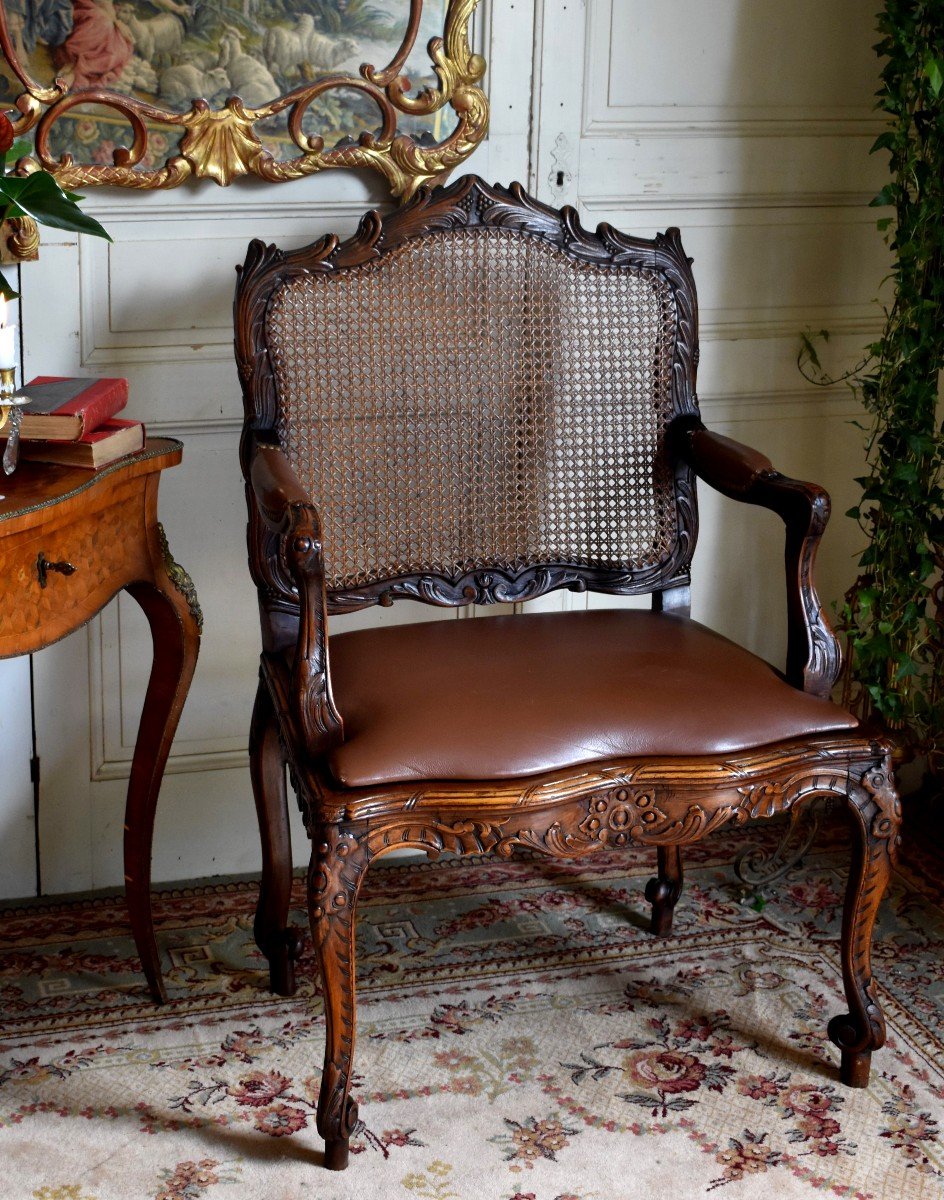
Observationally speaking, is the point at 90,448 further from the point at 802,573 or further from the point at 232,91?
the point at 802,573

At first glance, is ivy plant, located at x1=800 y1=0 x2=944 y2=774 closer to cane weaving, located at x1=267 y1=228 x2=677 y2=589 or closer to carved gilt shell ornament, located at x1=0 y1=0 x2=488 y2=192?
cane weaving, located at x1=267 y1=228 x2=677 y2=589

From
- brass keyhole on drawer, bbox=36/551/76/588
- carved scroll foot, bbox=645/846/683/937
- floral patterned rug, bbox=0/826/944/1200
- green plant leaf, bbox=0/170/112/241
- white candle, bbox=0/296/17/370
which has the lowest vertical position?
floral patterned rug, bbox=0/826/944/1200

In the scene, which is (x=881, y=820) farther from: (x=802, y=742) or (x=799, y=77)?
(x=799, y=77)

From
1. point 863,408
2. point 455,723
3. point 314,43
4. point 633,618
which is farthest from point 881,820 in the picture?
point 314,43

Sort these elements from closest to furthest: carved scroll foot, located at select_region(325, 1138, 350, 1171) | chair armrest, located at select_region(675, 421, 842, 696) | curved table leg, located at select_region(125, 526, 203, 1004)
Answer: carved scroll foot, located at select_region(325, 1138, 350, 1171), chair armrest, located at select_region(675, 421, 842, 696), curved table leg, located at select_region(125, 526, 203, 1004)

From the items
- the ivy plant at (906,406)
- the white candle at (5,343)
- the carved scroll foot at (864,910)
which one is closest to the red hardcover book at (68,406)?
the white candle at (5,343)

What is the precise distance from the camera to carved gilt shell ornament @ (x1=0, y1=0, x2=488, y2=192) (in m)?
2.30

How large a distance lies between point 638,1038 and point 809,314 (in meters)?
1.50

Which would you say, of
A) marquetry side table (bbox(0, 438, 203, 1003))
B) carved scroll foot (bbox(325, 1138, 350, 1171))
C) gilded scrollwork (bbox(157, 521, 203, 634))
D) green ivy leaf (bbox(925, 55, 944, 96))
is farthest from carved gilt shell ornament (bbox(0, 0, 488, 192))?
carved scroll foot (bbox(325, 1138, 350, 1171))

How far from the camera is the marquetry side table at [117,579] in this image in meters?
1.80

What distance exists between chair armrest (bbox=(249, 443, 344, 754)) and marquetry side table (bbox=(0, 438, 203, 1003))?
10.1 inches

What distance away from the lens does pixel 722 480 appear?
2.26 m

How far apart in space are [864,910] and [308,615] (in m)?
0.94

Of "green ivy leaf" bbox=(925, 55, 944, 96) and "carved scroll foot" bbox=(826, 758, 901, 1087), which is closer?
"carved scroll foot" bbox=(826, 758, 901, 1087)
